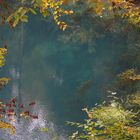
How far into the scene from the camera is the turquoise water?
15.6m

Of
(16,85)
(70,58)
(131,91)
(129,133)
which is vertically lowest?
(129,133)

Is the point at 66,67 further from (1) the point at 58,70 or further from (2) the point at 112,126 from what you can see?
(2) the point at 112,126

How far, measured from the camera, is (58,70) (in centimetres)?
2375

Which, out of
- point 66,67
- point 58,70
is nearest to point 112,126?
point 58,70

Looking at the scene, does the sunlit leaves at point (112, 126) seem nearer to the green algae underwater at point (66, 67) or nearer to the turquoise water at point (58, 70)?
the green algae underwater at point (66, 67)

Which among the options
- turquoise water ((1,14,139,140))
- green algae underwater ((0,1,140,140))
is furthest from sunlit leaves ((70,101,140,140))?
turquoise water ((1,14,139,140))

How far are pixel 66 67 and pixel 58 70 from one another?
677 mm

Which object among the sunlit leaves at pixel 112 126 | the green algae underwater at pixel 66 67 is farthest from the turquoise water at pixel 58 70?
the sunlit leaves at pixel 112 126

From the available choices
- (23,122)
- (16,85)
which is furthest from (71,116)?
(16,85)

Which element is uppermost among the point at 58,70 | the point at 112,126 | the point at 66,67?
the point at 66,67

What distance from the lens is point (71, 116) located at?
15.1 metres

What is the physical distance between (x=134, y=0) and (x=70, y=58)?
60.4 ft

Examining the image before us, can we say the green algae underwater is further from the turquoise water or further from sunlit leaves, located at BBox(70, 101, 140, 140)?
sunlit leaves, located at BBox(70, 101, 140, 140)

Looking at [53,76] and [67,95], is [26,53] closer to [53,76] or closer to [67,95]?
[53,76]
